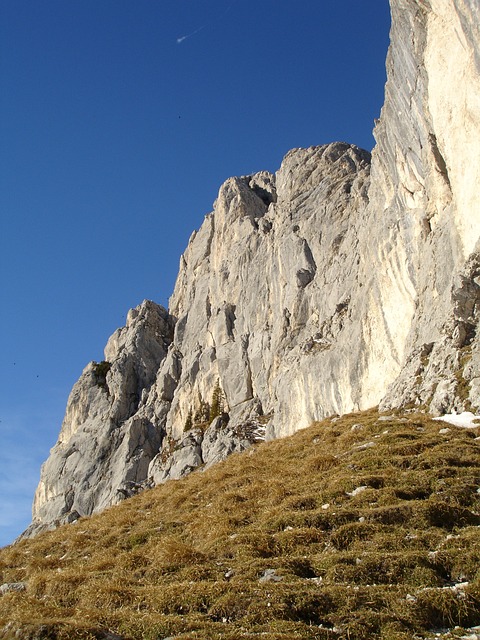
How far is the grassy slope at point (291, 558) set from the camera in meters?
10.8

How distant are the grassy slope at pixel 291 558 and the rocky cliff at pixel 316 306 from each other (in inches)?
389

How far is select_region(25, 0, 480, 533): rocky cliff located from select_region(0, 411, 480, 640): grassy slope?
9869 millimetres

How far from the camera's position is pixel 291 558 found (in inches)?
534

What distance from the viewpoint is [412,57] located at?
46062 millimetres

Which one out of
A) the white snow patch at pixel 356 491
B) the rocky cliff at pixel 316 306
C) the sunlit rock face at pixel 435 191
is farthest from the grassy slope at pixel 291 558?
the rocky cliff at pixel 316 306

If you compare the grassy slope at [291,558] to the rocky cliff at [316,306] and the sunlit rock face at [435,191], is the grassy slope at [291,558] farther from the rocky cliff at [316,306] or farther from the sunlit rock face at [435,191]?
the rocky cliff at [316,306]

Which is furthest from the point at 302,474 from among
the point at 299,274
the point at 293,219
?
the point at 293,219

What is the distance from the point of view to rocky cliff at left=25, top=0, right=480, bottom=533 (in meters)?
37.0

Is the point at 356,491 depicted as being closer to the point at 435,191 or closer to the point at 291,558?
the point at 291,558

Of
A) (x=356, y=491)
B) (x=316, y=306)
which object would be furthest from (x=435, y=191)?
(x=316, y=306)

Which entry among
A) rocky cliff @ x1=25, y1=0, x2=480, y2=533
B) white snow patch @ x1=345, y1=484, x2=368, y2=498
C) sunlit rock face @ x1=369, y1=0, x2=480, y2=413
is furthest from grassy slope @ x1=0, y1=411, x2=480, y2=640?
rocky cliff @ x1=25, y1=0, x2=480, y2=533

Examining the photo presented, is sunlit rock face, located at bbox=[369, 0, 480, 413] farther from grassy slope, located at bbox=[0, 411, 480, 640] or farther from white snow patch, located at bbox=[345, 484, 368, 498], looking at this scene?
white snow patch, located at bbox=[345, 484, 368, 498]

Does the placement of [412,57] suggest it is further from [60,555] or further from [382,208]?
[60,555]

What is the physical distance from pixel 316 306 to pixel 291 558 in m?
61.8
